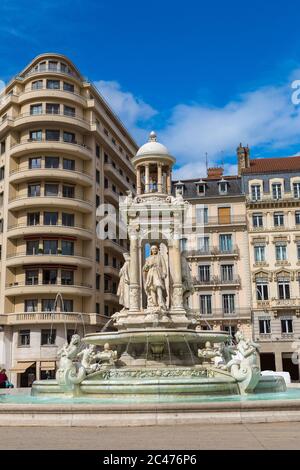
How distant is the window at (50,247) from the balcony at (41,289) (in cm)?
303

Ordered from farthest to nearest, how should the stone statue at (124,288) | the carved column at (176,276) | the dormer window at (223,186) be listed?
the dormer window at (223,186)
the stone statue at (124,288)
the carved column at (176,276)

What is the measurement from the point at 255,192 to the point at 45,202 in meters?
21.9

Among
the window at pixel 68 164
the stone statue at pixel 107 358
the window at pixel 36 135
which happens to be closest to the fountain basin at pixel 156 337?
→ the stone statue at pixel 107 358

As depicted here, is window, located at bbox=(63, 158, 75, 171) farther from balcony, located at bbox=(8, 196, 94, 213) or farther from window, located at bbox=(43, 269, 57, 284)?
window, located at bbox=(43, 269, 57, 284)

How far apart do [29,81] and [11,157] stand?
27.0 feet

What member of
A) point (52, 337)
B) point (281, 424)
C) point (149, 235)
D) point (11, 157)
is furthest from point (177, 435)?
point (11, 157)

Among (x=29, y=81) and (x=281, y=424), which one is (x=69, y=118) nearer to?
(x=29, y=81)

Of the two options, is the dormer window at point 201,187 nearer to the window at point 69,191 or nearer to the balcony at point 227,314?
the balcony at point 227,314

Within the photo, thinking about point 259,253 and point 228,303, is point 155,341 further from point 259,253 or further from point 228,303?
point 259,253

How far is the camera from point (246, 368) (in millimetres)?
16031

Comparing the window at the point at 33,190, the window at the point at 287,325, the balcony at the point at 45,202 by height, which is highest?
the window at the point at 33,190

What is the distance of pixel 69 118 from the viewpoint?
177 ft

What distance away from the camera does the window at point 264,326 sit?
52.5 m

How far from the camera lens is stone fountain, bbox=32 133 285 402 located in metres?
15.4
